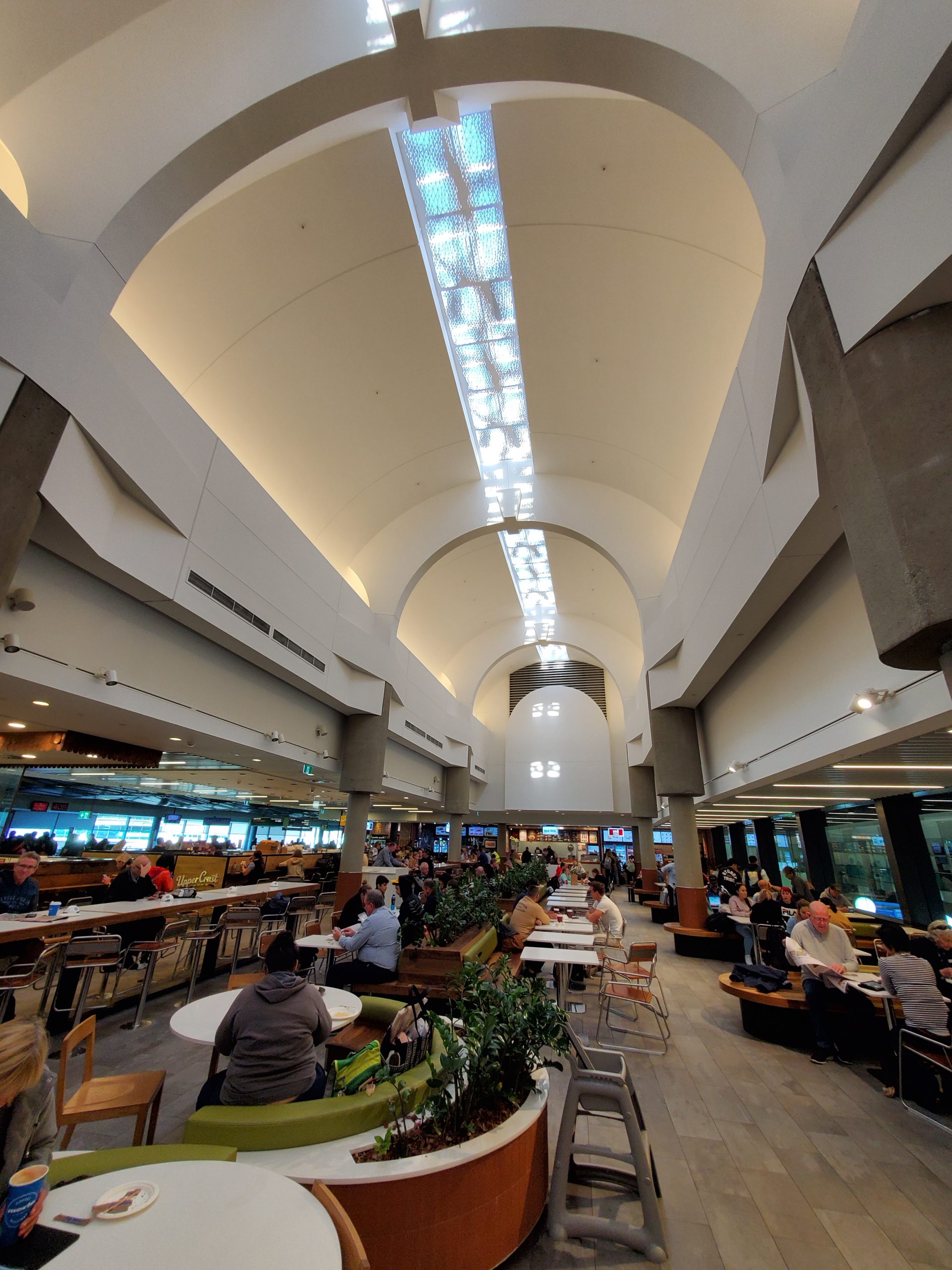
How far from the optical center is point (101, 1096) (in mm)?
2580

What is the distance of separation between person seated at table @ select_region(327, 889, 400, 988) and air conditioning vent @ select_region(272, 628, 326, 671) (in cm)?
466

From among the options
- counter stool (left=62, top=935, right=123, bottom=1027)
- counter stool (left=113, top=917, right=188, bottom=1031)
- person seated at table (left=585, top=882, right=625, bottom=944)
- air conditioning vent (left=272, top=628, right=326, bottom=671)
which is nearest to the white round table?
counter stool (left=62, top=935, right=123, bottom=1027)

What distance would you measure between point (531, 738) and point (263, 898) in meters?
18.1

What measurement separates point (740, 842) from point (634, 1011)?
657 inches

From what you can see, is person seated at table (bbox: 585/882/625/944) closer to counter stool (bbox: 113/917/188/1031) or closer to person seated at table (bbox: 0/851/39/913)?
counter stool (bbox: 113/917/188/1031)

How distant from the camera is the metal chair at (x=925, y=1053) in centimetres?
350

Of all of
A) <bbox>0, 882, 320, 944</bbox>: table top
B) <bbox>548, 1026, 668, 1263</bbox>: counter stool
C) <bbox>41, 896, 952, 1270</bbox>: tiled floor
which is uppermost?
<bbox>0, 882, 320, 944</bbox>: table top

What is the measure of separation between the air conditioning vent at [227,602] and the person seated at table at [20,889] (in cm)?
321

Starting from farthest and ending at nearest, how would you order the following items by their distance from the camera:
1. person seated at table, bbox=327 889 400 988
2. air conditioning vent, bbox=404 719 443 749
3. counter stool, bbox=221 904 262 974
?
air conditioning vent, bbox=404 719 443 749 < counter stool, bbox=221 904 262 974 < person seated at table, bbox=327 889 400 988

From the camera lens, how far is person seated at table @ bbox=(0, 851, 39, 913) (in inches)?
213

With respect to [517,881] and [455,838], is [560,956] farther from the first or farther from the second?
[455,838]

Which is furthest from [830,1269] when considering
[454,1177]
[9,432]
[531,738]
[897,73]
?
[531,738]

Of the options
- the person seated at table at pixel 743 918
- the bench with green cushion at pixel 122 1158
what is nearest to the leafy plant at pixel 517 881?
the person seated at table at pixel 743 918

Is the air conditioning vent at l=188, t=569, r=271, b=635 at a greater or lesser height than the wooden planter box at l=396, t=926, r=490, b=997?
greater
